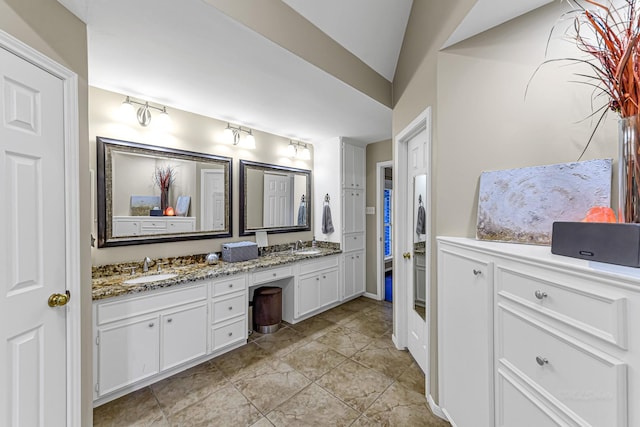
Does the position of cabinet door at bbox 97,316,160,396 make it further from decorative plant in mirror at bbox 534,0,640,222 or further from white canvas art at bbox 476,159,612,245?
decorative plant in mirror at bbox 534,0,640,222

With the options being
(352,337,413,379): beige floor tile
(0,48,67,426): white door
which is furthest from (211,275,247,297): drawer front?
(352,337,413,379): beige floor tile

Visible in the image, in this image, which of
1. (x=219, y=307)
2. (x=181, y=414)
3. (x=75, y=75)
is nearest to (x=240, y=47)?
(x=75, y=75)

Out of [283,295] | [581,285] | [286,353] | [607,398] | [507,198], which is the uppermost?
[507,198]

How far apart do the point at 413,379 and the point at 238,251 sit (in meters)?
2.11

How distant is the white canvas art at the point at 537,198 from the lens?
1108 millimetres

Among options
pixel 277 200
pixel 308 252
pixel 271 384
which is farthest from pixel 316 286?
pixel 271 384

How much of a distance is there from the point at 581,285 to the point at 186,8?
2103mm

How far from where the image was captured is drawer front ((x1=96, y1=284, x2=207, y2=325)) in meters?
1.81

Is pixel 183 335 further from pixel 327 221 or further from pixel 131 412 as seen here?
pixel 327 221

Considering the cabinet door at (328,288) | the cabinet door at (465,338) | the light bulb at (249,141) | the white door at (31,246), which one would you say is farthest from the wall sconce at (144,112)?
the cabinet door at (465,338)

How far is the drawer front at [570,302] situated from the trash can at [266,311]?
94.9 inches

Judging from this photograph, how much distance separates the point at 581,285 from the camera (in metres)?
0.78

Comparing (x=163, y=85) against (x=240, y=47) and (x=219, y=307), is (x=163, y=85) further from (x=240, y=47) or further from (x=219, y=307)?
(x=219, y=307)

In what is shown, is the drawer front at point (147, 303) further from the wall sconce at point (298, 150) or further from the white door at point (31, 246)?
the wall sconce at point (298, 150)
